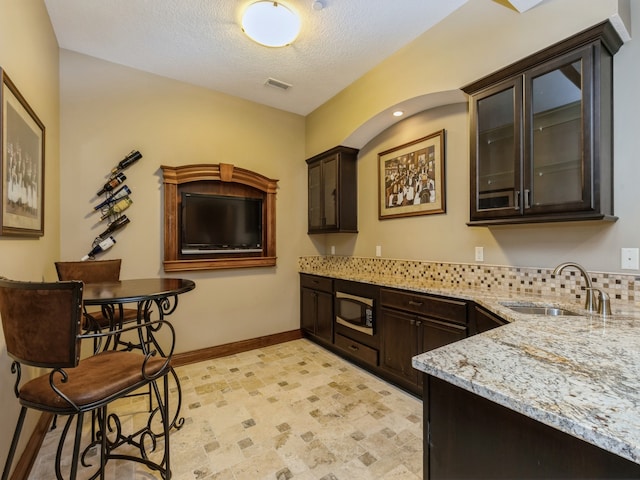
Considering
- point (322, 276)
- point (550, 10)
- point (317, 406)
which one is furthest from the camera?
point (322, 276)

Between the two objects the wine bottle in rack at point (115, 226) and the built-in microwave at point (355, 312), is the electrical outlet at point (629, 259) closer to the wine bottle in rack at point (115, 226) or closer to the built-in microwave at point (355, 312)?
the built-in microwave at point (355, 312)

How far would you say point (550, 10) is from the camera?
196 centimetres

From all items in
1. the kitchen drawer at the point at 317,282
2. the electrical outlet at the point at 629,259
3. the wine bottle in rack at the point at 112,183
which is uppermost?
the wine bottle in rack at the point at 112,183

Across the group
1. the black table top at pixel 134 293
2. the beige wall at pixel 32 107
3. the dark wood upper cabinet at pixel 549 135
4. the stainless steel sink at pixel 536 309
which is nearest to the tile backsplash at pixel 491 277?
the stainless steel sink at pixel 536 309

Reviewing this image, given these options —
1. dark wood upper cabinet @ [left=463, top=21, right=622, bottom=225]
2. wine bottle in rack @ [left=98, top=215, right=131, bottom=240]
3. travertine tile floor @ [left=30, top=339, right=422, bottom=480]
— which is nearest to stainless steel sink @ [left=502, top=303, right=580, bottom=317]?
dark wood upper cabinet @ [left=463, top=21, right=622, bottom=225]

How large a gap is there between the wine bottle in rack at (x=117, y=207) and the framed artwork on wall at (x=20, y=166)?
2.48ft

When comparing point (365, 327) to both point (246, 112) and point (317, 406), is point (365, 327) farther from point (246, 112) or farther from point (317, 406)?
point (246, 112)

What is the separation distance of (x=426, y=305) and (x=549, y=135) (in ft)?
4.78

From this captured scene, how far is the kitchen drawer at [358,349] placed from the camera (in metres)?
2.98

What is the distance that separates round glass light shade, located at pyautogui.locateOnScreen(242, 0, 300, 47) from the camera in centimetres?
226

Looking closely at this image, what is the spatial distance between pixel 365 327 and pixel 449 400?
2145mm

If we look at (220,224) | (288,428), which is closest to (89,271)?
(220,224)

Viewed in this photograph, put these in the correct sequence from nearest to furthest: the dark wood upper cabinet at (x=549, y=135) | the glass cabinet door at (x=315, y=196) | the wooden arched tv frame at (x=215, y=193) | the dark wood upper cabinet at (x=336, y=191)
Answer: the dark wood upper cabinet at (x=549, y=135), the wooden arched tv frame at (x=215, y=193), the dark wood upper cabinet at (x=336, y=191), the glass cabinet door at (x=315, y=196)

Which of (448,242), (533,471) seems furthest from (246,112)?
(533,471)
